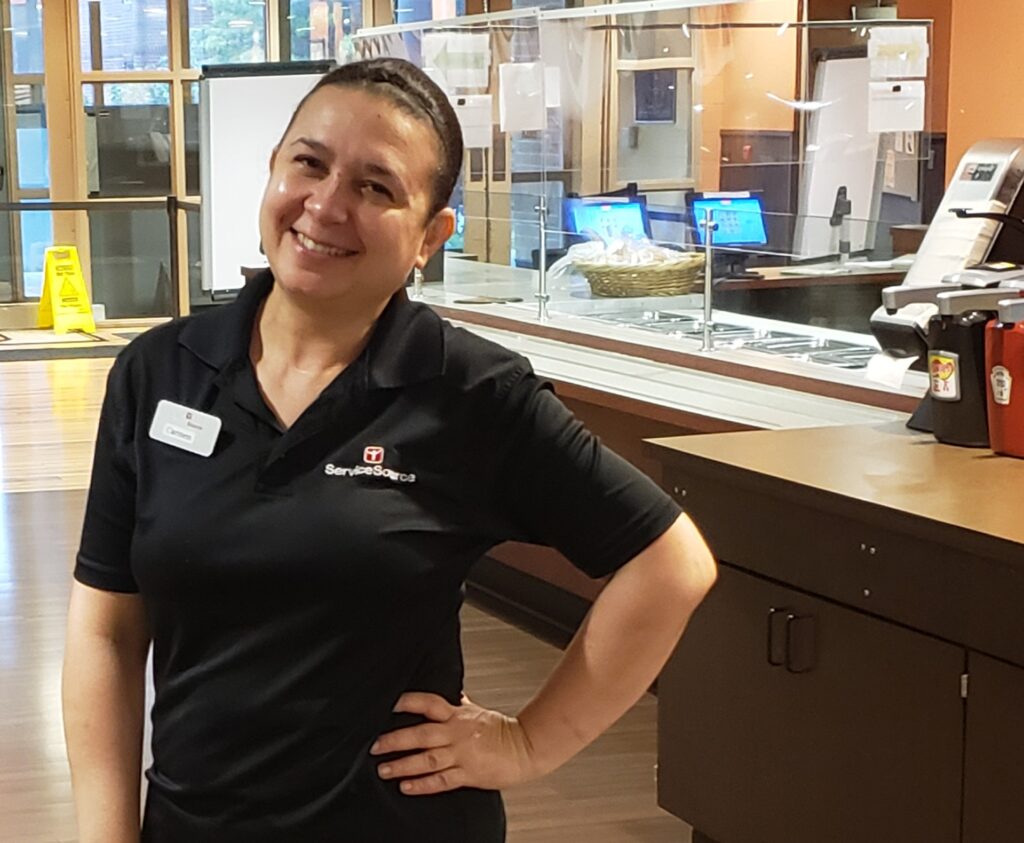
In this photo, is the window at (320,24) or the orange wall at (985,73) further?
the window at (320,24)

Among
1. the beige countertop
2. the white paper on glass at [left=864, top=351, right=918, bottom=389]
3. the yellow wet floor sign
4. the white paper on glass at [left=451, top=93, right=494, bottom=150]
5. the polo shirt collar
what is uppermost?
the white paper on glass at [left=451, top=93, right=494, bottom=150]

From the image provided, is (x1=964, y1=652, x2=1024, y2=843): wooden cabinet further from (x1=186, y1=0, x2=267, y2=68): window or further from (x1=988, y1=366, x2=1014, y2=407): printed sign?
(x1=186, y1=0, x2=267, y2=68): window

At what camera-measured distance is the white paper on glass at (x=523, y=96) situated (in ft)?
16.7

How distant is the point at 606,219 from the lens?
472 cm

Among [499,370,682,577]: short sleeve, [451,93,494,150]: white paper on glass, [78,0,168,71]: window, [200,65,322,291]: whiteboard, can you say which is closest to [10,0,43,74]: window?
[78,0,168,71]: window

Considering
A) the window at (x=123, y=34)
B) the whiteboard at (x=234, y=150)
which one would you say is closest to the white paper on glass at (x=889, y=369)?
the whiteboard at (x=234, y=150)

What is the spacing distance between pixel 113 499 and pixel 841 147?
4.40m

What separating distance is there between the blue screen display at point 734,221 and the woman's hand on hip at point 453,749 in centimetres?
283

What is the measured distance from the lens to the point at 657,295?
443 cm

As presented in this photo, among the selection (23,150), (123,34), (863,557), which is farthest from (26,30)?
(863,557)

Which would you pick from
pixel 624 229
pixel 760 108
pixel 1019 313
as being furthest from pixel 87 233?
pixel 1019 313

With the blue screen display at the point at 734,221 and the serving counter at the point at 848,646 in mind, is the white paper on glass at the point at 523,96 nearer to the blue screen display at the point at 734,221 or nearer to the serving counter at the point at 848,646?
the blue screen display at the point at 734,221

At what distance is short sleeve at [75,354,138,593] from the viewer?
1347 mm

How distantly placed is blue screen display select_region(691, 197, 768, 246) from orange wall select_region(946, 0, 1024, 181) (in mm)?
3054
